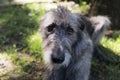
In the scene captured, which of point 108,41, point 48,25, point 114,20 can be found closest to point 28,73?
point 48,25

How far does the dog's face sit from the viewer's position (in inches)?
185

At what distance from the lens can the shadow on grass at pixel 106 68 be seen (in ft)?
21.0

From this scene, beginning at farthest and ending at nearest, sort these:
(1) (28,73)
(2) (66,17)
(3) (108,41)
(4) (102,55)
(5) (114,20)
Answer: (5) (114,20)
(3) (108,41)
(4) (102,55)
(1) (28,73)
(2) (66,17)

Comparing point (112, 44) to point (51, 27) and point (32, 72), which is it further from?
point (51, 27)

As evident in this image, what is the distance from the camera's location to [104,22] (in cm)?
656

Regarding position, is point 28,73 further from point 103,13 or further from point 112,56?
point 103,13

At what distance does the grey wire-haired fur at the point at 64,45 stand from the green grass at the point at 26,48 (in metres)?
0.84

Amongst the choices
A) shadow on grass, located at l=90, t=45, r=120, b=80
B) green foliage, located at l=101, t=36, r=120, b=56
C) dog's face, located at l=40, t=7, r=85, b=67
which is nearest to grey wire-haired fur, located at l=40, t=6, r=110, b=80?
dog's face, located at l=40, t=7, r=85, b=67

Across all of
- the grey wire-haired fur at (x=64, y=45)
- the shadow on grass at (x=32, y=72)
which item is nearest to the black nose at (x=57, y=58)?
the grey wire-haired fur at (x=64, y=45)

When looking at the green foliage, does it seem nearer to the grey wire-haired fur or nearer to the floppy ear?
the floppy ear

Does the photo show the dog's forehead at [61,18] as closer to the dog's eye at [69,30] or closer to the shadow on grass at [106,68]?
the dog's eye at [69,30]

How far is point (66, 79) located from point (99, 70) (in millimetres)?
1266

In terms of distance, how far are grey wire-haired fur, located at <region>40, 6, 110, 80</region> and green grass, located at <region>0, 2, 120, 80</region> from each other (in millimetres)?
839

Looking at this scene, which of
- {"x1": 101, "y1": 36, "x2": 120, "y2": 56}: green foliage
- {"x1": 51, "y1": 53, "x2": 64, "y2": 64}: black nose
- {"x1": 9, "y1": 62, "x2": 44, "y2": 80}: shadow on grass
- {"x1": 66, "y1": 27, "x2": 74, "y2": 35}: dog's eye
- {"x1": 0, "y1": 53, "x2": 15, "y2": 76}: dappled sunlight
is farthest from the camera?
{"x1": 101, "y1": 36, "x2": 120, "y2": 56}: green foliage
